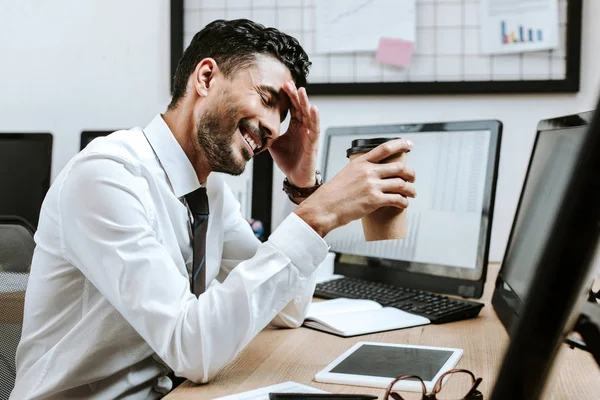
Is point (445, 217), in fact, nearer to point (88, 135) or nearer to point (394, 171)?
point (394, 171)

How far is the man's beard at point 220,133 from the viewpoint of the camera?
1.20 m

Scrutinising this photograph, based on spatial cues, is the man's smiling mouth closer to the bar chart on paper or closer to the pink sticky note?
the pink sticky note

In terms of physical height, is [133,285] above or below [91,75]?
below

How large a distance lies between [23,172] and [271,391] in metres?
1.37

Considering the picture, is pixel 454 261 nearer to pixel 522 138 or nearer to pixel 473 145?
pixel 473 145

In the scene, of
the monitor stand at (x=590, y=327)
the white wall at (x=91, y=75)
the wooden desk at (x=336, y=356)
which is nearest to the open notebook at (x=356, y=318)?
the wooden desk at (x=336, y=356)

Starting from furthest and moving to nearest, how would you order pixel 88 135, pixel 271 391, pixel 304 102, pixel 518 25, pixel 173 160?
1. pixel 88 135
2. pixel 518 25
3. pixel 304 102
4. pixel 173 160
5. pixel 271 391

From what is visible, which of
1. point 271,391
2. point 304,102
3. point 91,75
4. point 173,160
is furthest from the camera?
point 91,75

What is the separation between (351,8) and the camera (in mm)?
1904

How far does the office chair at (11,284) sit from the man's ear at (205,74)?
1.30 ft

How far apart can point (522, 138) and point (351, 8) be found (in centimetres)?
61

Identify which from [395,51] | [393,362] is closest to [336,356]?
[393,362]

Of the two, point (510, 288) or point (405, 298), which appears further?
point (405, 298)

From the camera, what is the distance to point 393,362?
0.94 metres
